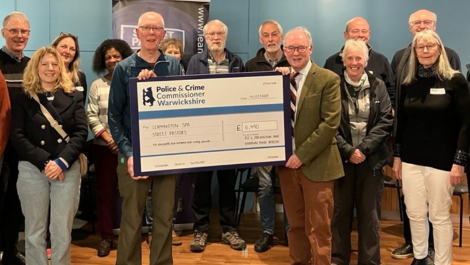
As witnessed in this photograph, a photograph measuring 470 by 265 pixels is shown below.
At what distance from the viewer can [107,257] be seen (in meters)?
3.90

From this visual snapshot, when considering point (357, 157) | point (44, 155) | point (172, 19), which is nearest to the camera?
point (44, 155)

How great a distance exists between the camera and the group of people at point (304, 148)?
3.03 meters

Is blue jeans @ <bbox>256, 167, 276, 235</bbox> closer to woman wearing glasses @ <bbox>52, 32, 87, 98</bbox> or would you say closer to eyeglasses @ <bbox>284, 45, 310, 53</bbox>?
eyeglasses @ <bbox>284, 45, 310, 53</bbox>

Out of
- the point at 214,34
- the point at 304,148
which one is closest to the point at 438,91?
the point at 304,148

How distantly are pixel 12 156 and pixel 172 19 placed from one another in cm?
207

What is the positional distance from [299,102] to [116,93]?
118 cm

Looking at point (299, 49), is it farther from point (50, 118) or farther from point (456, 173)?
point (50, 118)

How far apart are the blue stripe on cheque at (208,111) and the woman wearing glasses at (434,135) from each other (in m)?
0.98

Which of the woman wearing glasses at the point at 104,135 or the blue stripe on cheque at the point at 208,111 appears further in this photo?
the woman wearing glasses at the point at 104,135

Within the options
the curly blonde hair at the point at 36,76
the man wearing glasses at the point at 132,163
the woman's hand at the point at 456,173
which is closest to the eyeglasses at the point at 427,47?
the woman's hand at the point at 456,173

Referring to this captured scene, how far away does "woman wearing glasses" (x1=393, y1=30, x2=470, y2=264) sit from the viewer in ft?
10.3

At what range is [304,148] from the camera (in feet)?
10.1

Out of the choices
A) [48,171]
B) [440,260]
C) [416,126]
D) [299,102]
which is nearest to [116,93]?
[48,171]

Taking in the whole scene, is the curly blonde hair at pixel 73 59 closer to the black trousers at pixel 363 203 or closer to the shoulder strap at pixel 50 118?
the shoulder strap at pixel 50 118
